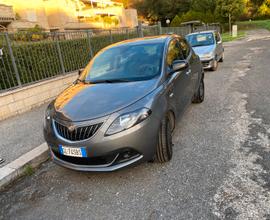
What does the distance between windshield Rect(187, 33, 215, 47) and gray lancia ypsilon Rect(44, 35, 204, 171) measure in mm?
6403

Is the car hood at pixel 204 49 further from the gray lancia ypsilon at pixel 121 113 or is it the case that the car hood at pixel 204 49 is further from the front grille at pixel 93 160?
the front grille at pixel 93 160

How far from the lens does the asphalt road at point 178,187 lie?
7.54 ft

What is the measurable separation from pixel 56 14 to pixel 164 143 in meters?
27.1

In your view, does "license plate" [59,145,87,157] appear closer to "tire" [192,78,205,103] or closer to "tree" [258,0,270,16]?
"tire" [192,78,205,103]

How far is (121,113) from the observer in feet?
8.24

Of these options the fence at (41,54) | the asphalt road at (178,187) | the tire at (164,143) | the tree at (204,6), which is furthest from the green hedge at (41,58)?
the tree at (204,6)

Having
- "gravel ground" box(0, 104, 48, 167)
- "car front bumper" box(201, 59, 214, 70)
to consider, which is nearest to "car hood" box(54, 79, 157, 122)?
"gravel ground" box(0, 104, 48, 167)

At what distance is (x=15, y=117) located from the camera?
17.9 feet

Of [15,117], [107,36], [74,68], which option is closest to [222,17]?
[107,36]

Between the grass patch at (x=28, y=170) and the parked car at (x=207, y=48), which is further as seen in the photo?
the parked car at (x=207, y=48)

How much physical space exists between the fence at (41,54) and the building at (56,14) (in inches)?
296

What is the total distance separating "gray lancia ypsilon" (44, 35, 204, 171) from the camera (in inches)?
97.7

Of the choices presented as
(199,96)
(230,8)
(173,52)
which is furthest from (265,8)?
(173,52)

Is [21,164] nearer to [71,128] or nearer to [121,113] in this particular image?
[71,128]
